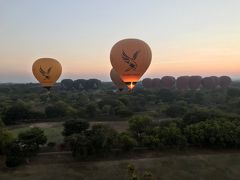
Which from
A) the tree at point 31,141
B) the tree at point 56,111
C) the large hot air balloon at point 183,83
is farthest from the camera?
the large hot air balloon at point 183,83

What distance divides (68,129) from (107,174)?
1008cm

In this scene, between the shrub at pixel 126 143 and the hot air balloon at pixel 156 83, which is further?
the hot air balloon at pixel 156 83

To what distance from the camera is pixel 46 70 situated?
29656 millimetres

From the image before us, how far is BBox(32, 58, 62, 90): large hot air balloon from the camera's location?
2964cm

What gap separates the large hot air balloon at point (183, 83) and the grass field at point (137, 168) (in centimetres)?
9725

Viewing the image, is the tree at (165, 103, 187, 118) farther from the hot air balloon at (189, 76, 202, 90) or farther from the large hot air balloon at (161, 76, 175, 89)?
the large hot air balloon at (161, 76, 175, 89)

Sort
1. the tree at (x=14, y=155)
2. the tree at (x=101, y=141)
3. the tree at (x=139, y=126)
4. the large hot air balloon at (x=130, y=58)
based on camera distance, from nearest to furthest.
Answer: the large hot air balloon at (x=130, y=58)
the tree at (x=14, y=155)
the tree at (x=101, y=141)
the tree at (x=139, y=126)

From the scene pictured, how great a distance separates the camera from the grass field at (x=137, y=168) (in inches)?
877

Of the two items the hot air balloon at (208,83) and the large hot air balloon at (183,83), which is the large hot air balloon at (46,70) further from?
the hot air balloon at (208,83)

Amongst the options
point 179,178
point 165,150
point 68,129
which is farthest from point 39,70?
point 179,178

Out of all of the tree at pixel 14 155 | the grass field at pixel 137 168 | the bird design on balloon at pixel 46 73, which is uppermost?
the bird design on balloon at pixel 46 73

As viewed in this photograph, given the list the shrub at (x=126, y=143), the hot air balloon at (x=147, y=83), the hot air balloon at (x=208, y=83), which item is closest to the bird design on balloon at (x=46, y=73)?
the shrub at (x=126, y=143)

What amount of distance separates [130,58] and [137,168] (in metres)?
9.86

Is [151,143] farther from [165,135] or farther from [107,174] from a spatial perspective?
[107,174]
